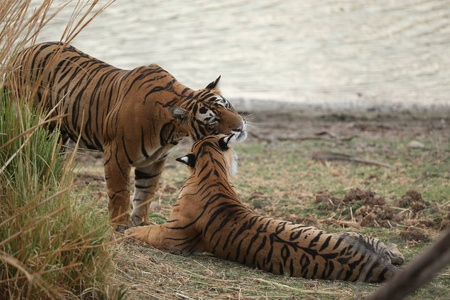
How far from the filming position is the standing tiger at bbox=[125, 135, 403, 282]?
4012mm

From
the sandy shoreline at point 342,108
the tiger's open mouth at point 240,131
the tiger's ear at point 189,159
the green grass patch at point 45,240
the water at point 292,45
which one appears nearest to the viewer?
the green grass patch at point 45,240

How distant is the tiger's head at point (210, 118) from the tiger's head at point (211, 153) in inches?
2.8

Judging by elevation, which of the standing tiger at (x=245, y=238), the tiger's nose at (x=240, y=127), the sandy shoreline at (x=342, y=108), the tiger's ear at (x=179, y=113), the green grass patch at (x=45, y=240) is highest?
the tiger's ear at (x=179, y=113)

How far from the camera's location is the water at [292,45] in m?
13.1

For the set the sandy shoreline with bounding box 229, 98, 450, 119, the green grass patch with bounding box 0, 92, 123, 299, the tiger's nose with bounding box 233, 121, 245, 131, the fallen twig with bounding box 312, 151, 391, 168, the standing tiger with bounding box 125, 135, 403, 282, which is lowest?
the fallen twig with bounding box 312, 151, 391, 168

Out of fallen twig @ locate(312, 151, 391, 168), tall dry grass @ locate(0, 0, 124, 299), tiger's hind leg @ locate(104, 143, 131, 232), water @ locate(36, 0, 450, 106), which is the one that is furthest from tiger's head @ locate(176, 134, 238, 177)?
water @ locate(36, 0, 450, 106)

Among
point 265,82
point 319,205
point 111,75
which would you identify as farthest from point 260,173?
point 265,82

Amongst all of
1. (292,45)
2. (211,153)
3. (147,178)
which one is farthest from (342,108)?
(211,153)

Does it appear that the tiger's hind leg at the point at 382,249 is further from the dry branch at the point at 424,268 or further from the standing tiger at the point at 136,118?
the dry branch at the point at 424,268

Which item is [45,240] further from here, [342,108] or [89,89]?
[342,108]

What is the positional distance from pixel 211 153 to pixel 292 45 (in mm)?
11645

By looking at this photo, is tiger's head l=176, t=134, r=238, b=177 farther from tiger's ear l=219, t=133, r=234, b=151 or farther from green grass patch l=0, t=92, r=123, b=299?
green grass patch l=0, t=92, r=123, b=299

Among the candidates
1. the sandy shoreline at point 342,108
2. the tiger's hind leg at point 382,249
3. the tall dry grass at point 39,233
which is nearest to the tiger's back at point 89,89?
the tall dry grass at point 39,233

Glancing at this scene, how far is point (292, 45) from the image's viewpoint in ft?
52.1
